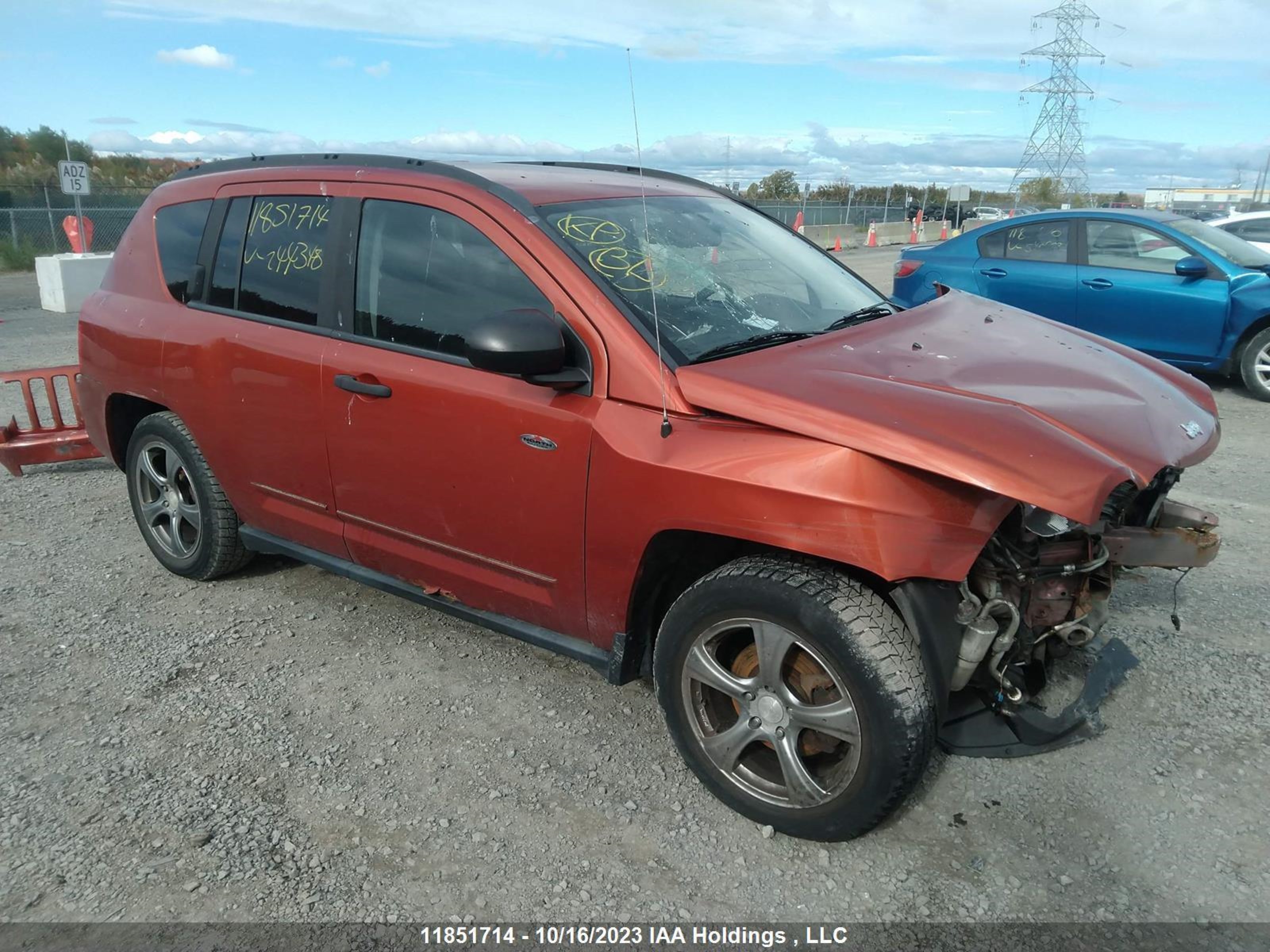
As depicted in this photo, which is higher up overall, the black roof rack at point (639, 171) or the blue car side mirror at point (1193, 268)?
the black roof rack at point (639, 171)

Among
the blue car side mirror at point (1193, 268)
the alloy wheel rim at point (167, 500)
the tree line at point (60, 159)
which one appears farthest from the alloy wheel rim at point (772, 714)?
the tree line at point (60, 159)

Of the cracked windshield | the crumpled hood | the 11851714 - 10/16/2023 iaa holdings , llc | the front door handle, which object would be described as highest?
the cracked windshield

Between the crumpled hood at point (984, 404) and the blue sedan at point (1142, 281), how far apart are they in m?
4.56

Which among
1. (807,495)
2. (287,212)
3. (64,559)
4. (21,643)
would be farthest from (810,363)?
(64,559)

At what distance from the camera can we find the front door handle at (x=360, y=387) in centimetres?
333

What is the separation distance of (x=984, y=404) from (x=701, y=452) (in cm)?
78

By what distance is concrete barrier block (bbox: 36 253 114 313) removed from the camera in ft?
47.0

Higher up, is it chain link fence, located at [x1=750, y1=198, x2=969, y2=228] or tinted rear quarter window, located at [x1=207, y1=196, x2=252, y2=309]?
chain link fence, located at [x1=750, y1=198, x2=969, y2=228]

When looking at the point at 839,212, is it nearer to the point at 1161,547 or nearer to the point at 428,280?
the point at 428,280

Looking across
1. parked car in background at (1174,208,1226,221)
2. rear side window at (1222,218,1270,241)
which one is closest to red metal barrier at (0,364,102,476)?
parked car in background at (1174,208,1226,221)

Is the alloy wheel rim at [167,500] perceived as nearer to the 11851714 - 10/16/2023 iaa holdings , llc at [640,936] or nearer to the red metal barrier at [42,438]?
the red metal barrier at [42,438]

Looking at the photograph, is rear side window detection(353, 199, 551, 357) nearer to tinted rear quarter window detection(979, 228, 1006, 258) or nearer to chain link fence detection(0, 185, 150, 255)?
tinted rear quarter window detection(979, 228, 1006, 258)

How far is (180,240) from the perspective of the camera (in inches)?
167

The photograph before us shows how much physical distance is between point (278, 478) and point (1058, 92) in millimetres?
56037
